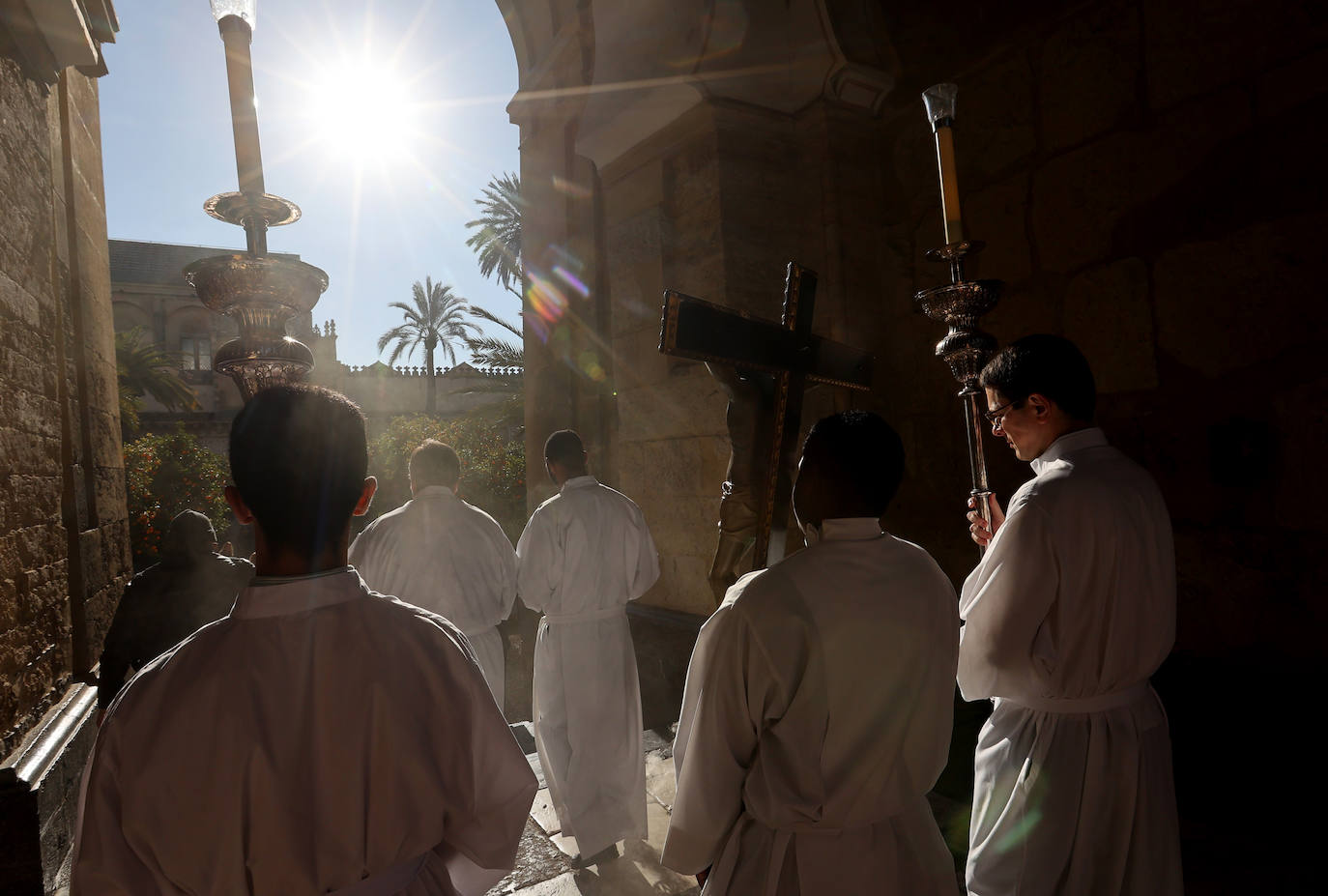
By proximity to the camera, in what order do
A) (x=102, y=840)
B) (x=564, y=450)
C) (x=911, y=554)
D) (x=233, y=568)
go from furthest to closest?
1. (x=564, y=450)
2. (x=233, y=568)
3. (x=911, y=554)
4. (x=102, y=840)

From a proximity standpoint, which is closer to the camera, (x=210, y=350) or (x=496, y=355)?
(x=496, y=355)

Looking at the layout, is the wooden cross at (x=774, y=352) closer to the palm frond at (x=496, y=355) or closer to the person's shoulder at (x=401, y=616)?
the person's shoulder at (x=401, y=616)

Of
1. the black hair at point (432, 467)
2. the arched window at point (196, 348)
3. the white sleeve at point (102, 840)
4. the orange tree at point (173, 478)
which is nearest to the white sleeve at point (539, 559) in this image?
the black hair at point (432, 467)

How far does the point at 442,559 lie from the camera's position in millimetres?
3600

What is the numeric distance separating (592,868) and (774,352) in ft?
7.91

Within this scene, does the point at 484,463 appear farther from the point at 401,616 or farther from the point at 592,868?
the point at 401,616

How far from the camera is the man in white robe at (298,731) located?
1043 millimetres

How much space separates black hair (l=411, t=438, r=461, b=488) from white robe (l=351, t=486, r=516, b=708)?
5cm

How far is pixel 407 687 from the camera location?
46.1 inches

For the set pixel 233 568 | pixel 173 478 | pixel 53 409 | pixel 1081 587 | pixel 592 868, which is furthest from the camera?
pixel 173 478

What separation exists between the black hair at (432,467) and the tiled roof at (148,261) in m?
42.5

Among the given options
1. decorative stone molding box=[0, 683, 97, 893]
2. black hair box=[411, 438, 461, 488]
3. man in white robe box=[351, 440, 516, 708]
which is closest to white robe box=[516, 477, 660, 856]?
man in white robe box=[351, 440, 516, 708]

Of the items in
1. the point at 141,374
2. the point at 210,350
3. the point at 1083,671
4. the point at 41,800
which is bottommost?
the point at 41,800

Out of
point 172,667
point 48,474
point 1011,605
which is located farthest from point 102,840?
point 48,474
